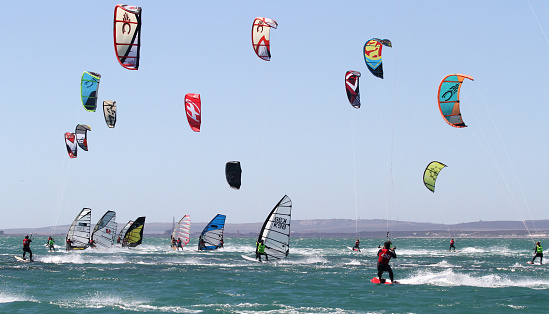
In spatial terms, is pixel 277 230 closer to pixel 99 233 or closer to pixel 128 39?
pixel 128 39

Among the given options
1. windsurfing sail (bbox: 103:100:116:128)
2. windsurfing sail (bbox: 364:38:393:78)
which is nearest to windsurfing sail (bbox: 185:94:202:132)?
windsurfing sail (bbox: 103:100:116:128)

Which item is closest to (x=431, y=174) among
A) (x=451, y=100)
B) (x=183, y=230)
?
(x=451, y=100)

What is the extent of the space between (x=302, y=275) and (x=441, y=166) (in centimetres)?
1147

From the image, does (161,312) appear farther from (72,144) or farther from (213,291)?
(72,144)

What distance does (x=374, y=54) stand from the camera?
2923 centimetres

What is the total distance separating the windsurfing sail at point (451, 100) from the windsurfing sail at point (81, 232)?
1029 inches

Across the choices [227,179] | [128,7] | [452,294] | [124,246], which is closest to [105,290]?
[452,294]

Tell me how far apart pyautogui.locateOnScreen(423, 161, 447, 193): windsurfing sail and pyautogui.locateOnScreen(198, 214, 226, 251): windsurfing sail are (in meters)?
17.9

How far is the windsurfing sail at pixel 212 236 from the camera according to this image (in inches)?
1772

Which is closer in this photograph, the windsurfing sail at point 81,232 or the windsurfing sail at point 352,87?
the windsurfing sail at point 352,87

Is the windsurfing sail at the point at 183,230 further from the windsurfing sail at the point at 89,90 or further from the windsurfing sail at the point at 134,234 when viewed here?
the windsurfing sail at the point at 89,90

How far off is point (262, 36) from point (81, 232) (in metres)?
19.8

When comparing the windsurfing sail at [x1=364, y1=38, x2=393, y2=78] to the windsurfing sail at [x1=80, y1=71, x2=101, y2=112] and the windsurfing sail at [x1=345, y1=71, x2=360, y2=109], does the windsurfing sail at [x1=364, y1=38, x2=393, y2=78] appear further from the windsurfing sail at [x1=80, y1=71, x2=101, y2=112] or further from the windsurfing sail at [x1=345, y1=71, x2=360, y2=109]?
the windsurfing sail at [x1=80, y1=71, x2=101, y2=112]

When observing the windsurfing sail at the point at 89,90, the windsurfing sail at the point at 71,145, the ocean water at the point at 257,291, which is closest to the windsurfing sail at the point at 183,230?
the windsurfing sail at the point at 71,145
